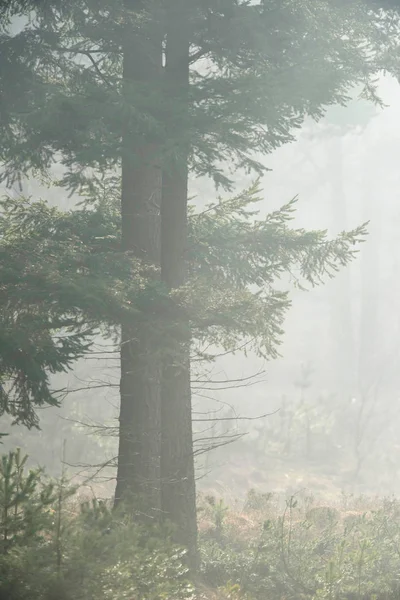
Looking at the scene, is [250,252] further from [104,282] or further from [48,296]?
[48,296]

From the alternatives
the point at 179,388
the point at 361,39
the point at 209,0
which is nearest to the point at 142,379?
the point at 179,388

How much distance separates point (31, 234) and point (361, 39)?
453 cm

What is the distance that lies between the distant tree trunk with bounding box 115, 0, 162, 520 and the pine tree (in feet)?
0.08

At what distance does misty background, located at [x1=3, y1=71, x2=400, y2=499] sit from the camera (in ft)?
64.7

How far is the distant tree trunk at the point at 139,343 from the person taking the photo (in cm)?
680

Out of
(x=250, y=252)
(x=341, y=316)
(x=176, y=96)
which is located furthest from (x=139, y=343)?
(x=341, y=316)

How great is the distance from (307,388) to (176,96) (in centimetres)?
3399

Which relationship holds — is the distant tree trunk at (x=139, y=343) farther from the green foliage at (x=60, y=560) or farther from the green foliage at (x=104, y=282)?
the green foliage at (x=60, y=560)

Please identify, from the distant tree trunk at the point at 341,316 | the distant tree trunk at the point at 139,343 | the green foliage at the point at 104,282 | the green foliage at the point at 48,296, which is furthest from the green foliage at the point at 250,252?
the distant tree trunk at the point at 341,316

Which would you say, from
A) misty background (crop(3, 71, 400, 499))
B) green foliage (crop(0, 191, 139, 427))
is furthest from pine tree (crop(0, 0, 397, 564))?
misty background (crop(3, 71, 400, 499))

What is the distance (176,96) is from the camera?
6.98 m

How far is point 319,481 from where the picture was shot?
21906 millimetres

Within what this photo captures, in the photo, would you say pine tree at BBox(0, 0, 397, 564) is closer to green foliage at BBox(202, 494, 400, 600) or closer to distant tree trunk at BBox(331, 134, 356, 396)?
green foliage at BBox(202, 494, 400, 600)

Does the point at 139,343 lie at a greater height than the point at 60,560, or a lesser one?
greater
